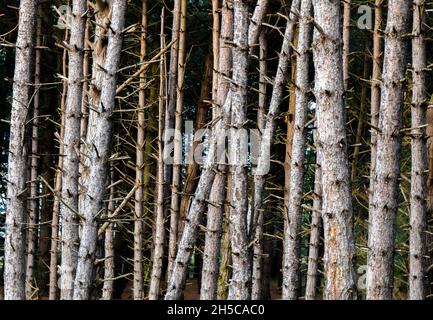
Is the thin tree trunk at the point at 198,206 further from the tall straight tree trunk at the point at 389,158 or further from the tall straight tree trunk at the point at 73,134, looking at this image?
the tall straight tree trunk at the point at 389,158

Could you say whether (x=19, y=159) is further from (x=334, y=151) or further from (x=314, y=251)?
(x=314, y=251)

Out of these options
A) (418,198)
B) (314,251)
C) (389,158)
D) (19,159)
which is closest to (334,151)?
(389,158)

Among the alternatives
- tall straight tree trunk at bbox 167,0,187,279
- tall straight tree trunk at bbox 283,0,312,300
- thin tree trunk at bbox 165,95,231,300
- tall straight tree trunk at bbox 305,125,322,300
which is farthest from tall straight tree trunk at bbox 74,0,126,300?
tall straight tree trunk at bbox 167,0,187,279

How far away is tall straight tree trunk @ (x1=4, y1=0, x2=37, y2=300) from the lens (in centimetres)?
719

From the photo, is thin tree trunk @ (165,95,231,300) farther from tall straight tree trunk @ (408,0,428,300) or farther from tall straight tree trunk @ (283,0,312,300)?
tall straight tree trunk @ (408,0,428,300)

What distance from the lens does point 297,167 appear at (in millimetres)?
8016

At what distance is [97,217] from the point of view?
5.49 m

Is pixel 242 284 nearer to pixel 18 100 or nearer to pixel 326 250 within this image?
pixel 326 250

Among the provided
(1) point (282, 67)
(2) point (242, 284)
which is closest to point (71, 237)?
(2) point (242, 284)

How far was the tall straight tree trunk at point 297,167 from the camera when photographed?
761cm

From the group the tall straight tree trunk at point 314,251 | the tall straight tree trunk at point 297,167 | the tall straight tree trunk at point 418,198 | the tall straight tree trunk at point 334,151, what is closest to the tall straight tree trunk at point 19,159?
the tall straight tree trunk at point 297,167

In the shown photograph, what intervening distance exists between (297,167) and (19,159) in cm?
304

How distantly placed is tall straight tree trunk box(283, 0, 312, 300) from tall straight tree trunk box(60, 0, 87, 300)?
2263 millimetres

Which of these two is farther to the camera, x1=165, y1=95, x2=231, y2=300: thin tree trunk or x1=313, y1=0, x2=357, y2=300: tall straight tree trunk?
x1=165, y1=95, x2=231, y2=300: thin tree trunk
